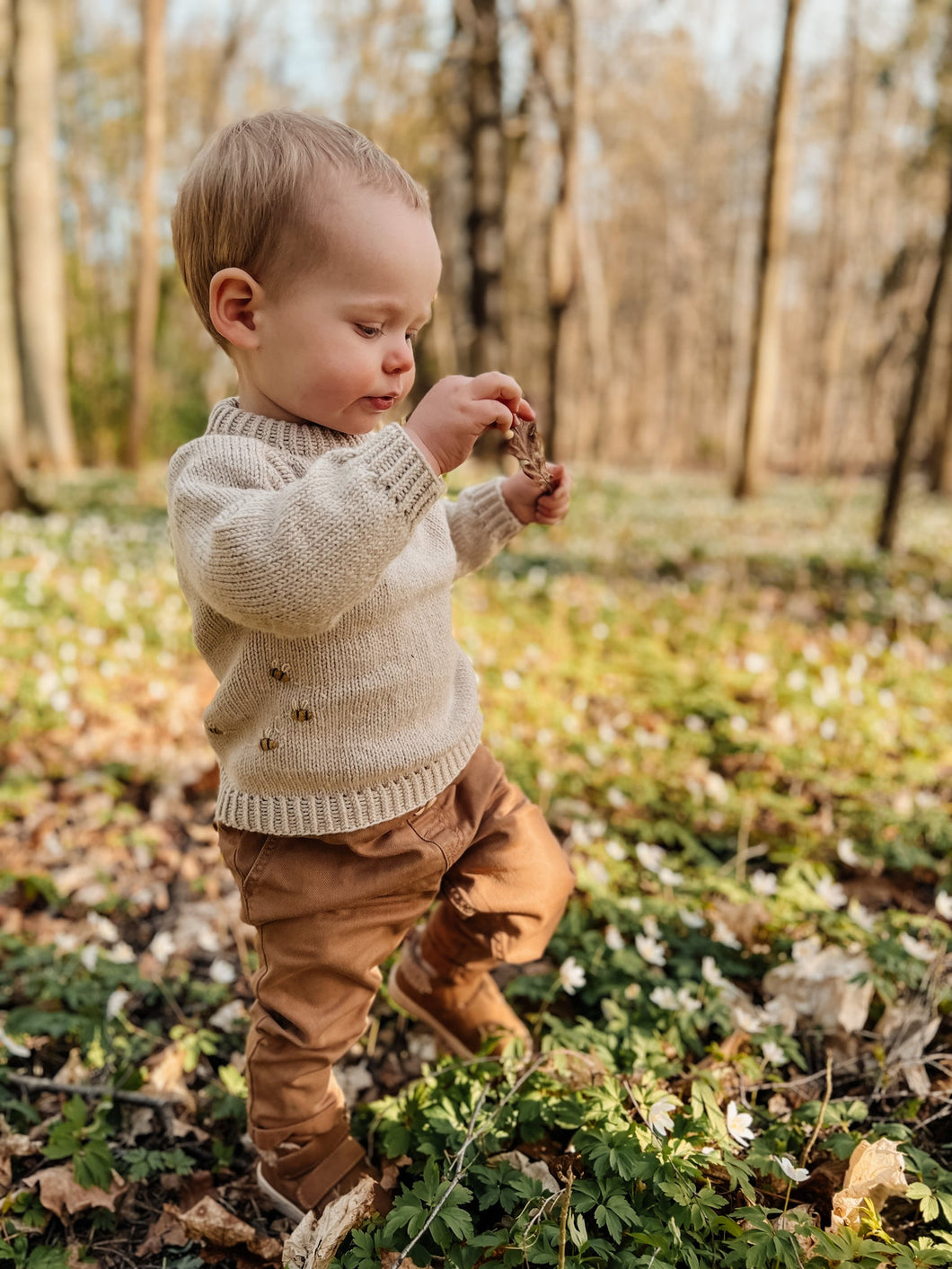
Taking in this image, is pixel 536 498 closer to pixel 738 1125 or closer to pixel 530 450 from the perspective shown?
pixel 530 450

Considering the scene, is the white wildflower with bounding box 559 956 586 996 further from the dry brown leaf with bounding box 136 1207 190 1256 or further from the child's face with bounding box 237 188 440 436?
the child's face with bounding box 237 188 440 436

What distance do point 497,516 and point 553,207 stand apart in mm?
8256

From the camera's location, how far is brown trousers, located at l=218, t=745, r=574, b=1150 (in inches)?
71.2

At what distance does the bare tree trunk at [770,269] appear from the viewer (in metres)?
10.7

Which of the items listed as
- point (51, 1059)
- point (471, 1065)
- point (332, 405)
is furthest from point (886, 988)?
point (51, 1059)

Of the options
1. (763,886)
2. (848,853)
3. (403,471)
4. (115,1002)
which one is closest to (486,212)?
(848,853)

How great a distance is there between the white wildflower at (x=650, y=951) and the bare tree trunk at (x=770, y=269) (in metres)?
10.9

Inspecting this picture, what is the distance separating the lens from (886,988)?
2332 millimetres

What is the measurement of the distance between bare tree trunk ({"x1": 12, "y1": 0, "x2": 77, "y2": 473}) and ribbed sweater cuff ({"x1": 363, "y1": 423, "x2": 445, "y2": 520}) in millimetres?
12286

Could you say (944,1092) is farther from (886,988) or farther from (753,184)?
(753,184)

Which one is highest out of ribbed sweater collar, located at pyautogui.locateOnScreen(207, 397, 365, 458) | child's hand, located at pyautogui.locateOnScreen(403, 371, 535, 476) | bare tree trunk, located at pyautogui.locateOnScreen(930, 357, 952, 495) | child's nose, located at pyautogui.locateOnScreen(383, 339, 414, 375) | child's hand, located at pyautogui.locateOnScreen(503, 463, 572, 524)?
child's nose, located at pyautogui.locateOnScreen(383, 339, 414, 375)

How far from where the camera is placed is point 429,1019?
2.36 m

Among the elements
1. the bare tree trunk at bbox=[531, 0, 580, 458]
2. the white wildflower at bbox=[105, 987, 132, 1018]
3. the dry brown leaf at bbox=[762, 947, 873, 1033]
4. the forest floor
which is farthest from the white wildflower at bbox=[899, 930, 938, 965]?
the bare tree trunk at bbox=[531, 0, 580, 458]

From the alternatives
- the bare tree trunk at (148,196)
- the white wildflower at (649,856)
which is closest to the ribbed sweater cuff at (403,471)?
the white wildflower at (649,856)
